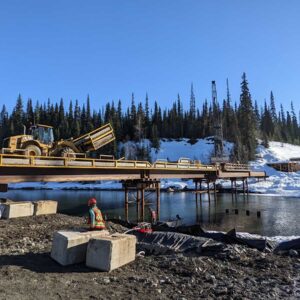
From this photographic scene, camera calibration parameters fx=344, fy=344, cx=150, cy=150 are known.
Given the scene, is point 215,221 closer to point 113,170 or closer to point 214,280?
point 113,170

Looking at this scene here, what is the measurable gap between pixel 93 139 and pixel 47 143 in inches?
149

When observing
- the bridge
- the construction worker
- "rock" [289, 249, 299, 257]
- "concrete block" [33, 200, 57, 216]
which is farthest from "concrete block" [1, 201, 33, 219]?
"rock" [289, 249, 299, 257]

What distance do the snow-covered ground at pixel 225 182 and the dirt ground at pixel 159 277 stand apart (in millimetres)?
50110

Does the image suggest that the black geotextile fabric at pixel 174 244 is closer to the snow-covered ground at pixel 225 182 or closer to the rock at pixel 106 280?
the rock at pixel 106 280

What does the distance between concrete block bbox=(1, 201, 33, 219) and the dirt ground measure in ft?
28.4

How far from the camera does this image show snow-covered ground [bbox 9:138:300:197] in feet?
221

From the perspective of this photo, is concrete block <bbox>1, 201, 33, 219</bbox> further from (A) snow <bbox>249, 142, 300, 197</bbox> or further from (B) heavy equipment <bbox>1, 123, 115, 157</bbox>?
(A) snow <bbox>249, 142, 300, 197</bbox>

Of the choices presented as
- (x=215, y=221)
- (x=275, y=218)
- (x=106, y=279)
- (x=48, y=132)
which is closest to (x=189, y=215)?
(x=215, y=221)

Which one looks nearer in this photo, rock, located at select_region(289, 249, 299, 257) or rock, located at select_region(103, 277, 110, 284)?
rock, located at select_region(103, 277, 110, 284)

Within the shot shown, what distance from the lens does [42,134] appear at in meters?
27.0

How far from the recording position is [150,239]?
555 inches

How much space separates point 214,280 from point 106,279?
9.52 feet

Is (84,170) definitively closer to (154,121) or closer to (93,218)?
(93,218)

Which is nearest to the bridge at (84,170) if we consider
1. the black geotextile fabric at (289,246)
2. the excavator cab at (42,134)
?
the excavator cab at (42,134)
